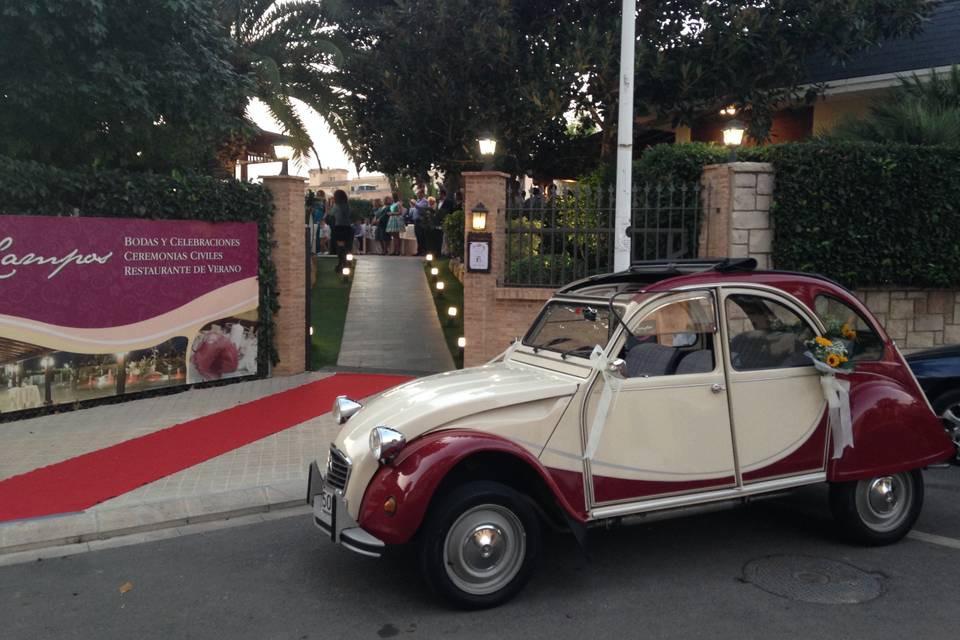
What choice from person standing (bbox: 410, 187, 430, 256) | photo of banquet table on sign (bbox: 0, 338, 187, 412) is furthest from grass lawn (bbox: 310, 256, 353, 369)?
person standing (bbox: 410, 187, 430, 256)

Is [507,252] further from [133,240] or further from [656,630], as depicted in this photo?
[656,630]

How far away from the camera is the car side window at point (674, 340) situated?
4961 mm

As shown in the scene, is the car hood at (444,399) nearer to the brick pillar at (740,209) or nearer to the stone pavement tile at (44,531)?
the stone pavement tile at (44,531)

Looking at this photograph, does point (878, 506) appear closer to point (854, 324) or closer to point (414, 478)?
point (854, 324)

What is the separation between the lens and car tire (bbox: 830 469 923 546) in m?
5.27

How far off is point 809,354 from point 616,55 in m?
9.21

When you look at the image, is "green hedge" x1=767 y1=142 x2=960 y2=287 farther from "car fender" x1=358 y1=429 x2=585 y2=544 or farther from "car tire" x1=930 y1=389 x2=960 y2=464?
"car fender" x1=358 y1=429 x2=585 y2=544

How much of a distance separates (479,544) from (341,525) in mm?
770

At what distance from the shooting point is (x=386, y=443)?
4305mm

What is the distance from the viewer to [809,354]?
5.22m

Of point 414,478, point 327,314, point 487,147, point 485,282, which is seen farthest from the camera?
point 327,314

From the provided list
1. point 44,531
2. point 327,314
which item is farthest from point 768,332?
point 327,314

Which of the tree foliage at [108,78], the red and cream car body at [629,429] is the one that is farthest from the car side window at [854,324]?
the tree foliage at [108,78]

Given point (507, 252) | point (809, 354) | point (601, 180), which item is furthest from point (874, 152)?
point (809, 354)
